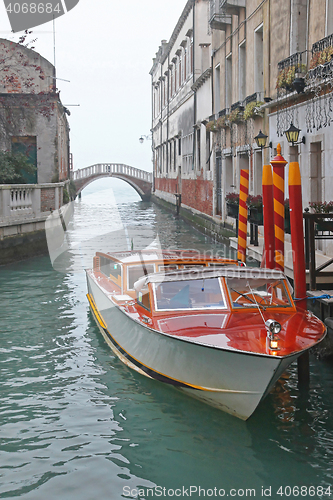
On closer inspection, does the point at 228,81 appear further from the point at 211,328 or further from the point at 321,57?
the point at 211,328

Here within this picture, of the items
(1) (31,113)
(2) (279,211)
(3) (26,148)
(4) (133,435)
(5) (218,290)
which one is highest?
(1) (31,113)

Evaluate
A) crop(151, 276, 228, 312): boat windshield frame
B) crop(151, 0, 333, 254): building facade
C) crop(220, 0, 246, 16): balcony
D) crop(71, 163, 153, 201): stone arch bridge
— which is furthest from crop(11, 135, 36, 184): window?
crop(71, 163, 153, 201): stone arch bridge

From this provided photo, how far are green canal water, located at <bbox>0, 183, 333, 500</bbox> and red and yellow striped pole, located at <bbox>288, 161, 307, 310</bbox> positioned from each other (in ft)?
2.38

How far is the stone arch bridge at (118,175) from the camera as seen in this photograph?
4225 centimetres


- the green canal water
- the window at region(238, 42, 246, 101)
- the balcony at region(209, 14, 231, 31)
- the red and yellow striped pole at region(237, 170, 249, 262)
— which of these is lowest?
the green canal water

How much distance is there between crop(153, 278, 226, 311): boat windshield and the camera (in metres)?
5.34

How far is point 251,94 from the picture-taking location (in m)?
12.9

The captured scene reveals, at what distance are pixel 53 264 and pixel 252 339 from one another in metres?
8.37

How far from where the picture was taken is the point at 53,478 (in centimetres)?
386

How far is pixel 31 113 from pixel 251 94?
762 centimetres

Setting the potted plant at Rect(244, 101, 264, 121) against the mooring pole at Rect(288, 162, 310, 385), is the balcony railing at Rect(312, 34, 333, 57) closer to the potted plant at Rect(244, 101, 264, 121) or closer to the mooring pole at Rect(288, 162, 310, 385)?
the mooring pole at Rect(288, 162, 310, 385)

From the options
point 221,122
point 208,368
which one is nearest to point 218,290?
point 208,368

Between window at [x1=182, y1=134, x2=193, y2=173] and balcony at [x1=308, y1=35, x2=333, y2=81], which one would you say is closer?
balcony at [x1=308, y1=35, x2=333, y2=81]

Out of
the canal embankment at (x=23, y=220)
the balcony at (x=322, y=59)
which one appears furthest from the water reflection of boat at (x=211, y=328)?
the canal embankment at (x=23, y=220)
